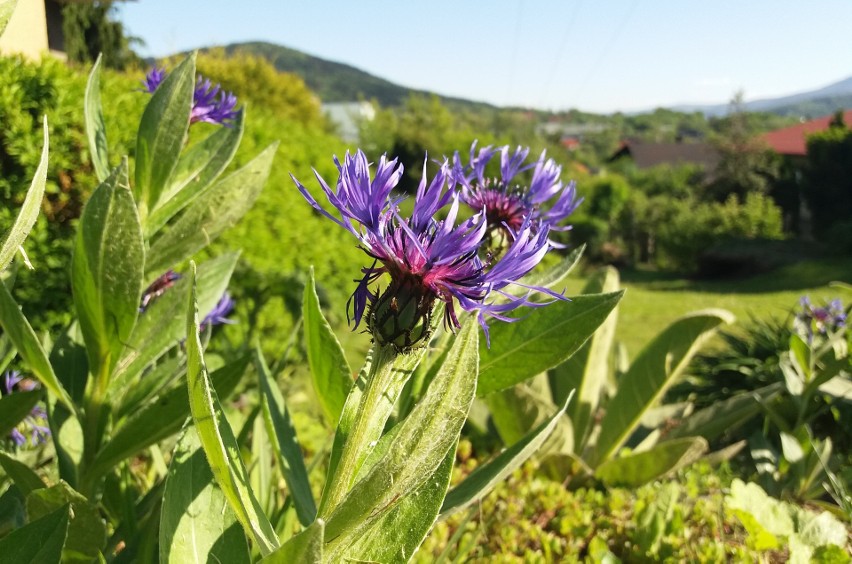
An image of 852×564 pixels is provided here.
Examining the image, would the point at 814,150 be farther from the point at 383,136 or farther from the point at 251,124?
the point at 251,124

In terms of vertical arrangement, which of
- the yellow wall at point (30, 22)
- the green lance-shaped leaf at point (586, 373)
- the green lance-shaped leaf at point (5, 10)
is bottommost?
the green lance-shaped leaf at point (586, 373)

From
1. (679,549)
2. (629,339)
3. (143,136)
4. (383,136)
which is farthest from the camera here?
(383,136)

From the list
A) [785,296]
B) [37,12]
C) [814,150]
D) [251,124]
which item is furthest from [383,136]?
[37,12]

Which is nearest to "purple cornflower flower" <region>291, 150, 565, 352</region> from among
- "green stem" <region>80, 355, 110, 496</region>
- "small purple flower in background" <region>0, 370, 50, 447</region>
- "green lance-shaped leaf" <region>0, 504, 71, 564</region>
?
"green lance-shaped leaf" <region>0, 504, 71, 564</region>

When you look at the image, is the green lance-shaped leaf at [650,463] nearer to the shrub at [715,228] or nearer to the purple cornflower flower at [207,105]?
the purple cornflower flower at [207,105]

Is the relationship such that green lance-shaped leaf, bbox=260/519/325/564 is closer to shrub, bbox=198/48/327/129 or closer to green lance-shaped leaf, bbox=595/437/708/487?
green lance-shaped leaf, bbox=595/437/708/487

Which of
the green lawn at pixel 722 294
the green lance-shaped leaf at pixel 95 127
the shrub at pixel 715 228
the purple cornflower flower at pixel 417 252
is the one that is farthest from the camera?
the shrub at pixel 715 228

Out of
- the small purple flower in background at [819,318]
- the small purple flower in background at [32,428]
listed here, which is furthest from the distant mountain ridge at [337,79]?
the small purple flower in background at [32,428]

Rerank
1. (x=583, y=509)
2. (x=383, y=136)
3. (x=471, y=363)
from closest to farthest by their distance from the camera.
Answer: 1. (x=471, y=363)
2. (x=583, y=509)
3. (x=383, y=136)
